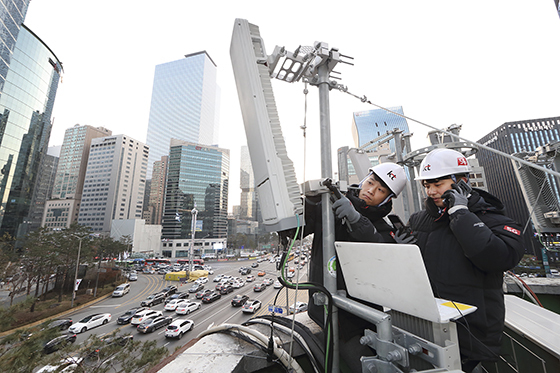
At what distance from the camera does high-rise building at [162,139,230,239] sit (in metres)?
57.7

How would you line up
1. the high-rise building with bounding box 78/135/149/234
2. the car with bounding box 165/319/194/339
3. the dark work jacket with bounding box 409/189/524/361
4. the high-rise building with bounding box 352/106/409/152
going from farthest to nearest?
the high-rise building with bounding box 352/106/409/152
the high-rise building with bounding box 78/135/149/234
the car with bounding box 165/319/194/339
the dark work jacket with bounding box 409/189/524/361

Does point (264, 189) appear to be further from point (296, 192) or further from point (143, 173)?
point (143, 173)

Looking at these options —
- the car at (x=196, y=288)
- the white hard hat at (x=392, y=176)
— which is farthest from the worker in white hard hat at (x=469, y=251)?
the car at (x=196, y=288)

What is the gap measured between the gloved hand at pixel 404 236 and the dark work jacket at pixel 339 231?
0.23 feet

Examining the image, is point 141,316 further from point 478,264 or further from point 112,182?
point 112,182

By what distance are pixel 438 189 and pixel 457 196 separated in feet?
0.81

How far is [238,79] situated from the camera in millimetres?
1805

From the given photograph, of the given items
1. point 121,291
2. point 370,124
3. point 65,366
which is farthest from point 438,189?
point 370,124

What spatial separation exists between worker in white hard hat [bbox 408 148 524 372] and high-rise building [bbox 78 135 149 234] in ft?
256

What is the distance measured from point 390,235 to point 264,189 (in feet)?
3.43

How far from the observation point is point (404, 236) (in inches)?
69.4

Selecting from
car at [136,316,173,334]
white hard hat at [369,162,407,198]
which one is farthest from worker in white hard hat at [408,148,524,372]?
car at [136,316,173,334]

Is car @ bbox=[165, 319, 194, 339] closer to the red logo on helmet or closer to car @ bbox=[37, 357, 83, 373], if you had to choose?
car @ bbox=[37, 357, 83, 373]

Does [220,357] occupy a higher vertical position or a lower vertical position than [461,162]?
lower
